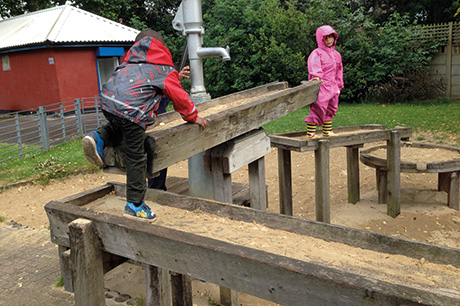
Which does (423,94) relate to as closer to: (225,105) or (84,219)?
(225,105)

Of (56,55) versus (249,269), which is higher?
(56,55)

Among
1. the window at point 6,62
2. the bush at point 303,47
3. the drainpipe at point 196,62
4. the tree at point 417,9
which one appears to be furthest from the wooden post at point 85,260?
the tree at point 417,9

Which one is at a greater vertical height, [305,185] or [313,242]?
[313,242]

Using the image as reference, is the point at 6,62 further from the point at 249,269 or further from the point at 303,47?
the point at 249,269

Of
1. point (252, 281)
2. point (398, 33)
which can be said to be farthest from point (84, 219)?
point (398, 33)

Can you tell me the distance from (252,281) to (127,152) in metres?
1.22

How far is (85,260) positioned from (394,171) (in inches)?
180

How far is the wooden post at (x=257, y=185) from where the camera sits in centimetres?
420

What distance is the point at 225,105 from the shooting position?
4.32 metres

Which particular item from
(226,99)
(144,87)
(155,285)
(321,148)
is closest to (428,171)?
(321,148)

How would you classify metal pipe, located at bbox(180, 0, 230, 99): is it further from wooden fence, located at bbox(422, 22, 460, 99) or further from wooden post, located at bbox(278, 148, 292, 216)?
wooden fence, located at bbox(422, 22, 460, 99)

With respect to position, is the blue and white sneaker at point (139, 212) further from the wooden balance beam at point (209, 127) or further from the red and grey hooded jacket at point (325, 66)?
the red and grey hooded jacket at point (325, 66)

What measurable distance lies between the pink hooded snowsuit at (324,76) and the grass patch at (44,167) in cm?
529

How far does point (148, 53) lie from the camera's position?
3.04 m
